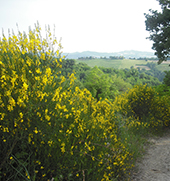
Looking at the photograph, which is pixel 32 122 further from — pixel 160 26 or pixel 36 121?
pixel 160 26

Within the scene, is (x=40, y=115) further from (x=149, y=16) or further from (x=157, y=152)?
(x=149, y=16)

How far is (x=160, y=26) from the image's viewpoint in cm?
1280

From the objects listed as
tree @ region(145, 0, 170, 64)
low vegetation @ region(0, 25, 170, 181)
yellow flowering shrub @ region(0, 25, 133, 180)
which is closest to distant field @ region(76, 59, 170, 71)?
tree @ region(145, 0, 170, 64)

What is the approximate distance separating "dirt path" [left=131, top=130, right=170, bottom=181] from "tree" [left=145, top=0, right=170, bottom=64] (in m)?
8.31

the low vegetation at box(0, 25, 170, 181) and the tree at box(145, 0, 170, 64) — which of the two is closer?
the low vegetation at box(0, 25, 170, 181)

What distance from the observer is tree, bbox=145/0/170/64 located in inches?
476

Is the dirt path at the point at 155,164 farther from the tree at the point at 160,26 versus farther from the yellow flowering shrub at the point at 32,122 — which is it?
the tree at the point at 160,26

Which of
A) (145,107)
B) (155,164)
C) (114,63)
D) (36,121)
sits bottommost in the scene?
(155,164)

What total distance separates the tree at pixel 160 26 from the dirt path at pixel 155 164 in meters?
8.31

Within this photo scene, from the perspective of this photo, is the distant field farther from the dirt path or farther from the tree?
the dirt path

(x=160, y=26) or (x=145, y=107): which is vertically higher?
(x=160, y=26)

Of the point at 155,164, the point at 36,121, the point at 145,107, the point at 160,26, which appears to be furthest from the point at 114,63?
the point at 36,121

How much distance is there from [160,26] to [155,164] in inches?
449

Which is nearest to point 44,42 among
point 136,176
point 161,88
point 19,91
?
point 19,91
